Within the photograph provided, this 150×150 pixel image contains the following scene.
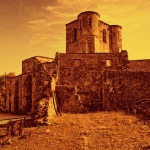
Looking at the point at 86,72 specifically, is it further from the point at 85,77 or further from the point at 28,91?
the point at 28,91

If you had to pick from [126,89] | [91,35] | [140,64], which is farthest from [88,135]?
[91,35]

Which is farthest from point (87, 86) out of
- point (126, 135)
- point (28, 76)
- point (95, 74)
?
point (28, 76)

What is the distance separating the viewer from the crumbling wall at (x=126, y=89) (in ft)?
54.0

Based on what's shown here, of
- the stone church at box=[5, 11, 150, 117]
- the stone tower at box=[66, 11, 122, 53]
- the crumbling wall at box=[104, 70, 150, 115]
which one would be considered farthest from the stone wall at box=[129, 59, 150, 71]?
the crumbling wall at box=[104, 70, 150, 115]

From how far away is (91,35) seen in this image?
3381 cm

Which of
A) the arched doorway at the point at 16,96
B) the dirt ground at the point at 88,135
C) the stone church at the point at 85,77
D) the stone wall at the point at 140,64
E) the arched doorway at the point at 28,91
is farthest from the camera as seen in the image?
the arched doorway at the point at 16,96

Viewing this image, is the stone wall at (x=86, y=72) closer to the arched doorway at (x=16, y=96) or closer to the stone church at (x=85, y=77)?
the stone church at (x=85, y=77)

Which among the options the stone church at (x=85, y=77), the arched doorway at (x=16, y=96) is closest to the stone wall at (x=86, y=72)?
the stone church at (x=85, y=77)

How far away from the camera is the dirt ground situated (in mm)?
10328

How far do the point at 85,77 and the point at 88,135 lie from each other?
10.7 metres

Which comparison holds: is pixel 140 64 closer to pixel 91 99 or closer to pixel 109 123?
pixel 91 99

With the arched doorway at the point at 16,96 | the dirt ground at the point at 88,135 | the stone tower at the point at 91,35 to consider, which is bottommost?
the dirt ground at the point at 88,135

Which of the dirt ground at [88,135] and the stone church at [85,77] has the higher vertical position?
the stone church at [85,77]

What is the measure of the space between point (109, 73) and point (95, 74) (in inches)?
155
